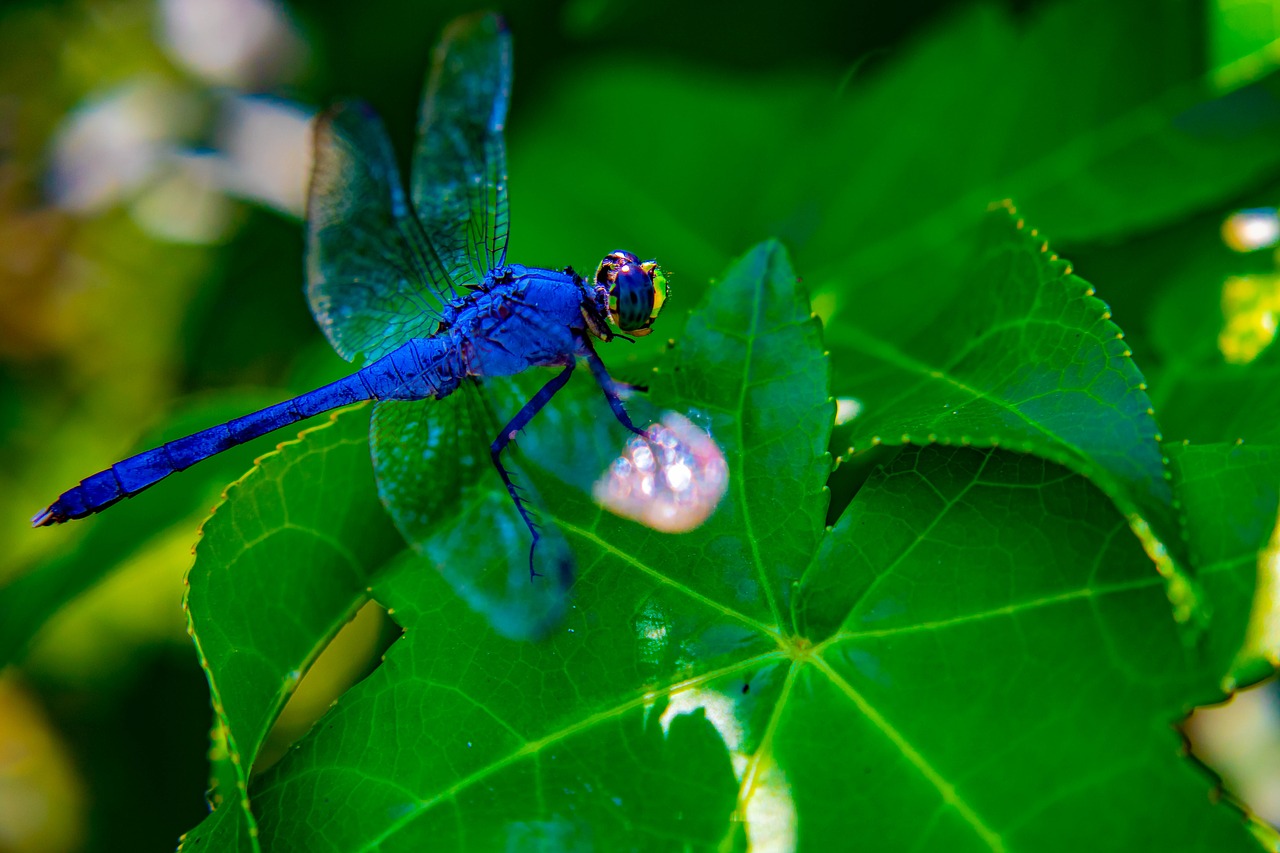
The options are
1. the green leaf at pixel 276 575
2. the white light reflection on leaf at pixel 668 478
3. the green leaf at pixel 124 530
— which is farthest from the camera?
the green leaf at pixel 124 530

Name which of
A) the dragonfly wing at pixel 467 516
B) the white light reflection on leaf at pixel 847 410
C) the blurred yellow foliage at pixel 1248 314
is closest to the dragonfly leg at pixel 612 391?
the dragonfly wing at pixel 467 516

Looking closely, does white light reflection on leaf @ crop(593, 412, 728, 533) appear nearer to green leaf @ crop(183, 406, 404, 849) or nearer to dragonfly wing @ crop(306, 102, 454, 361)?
green leaf @ crop(183, 406, 404, 849)

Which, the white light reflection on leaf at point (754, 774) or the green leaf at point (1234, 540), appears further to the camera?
the white light reflection on leaf at point (754, 774)

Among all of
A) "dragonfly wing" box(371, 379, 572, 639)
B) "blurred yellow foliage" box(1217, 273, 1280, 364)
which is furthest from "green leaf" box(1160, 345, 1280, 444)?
"dragonfly wing" box(371, 379, 572, 639)

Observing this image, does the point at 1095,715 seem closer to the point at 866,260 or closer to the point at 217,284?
the point at 866,260

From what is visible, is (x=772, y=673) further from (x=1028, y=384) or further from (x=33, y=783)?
(x=33, y=783)

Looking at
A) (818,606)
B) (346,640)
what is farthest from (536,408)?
(346,640)

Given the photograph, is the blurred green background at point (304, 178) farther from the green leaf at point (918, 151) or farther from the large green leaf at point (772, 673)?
the large green leaf at point (772, 673)
